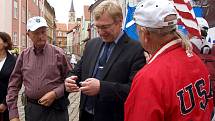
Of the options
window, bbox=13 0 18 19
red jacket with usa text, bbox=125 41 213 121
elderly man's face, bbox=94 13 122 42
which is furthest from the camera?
window, bbox=13 0 18 19

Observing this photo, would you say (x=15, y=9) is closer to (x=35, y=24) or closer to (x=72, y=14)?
(x=35, y=24)

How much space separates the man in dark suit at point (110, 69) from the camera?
3.07m

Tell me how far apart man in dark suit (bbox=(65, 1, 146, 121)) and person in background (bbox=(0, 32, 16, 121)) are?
1.67m

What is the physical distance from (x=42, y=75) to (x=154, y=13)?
2.22 m

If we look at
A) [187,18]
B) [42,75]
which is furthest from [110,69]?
[42,75]

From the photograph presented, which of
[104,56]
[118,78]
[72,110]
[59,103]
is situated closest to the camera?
[118,78]

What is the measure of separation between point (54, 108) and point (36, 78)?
0.37 meters

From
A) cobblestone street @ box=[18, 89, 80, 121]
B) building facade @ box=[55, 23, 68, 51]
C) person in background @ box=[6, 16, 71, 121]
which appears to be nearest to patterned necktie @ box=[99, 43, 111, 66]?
person in background @ box=[6, 16, 71, 121]

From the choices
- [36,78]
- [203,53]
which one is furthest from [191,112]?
[36,78]

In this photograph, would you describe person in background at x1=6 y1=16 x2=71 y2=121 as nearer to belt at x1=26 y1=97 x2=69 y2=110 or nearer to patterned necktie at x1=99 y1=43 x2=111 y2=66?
belt at x1=26 y1=97 x2=69 y2=110

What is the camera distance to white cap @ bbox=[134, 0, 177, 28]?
2176 mm

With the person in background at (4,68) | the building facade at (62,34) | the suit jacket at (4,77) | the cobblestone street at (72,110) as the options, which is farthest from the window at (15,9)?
the building facade at (62,34)

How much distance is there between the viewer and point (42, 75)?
164 inches

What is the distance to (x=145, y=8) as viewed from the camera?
2.22 m
